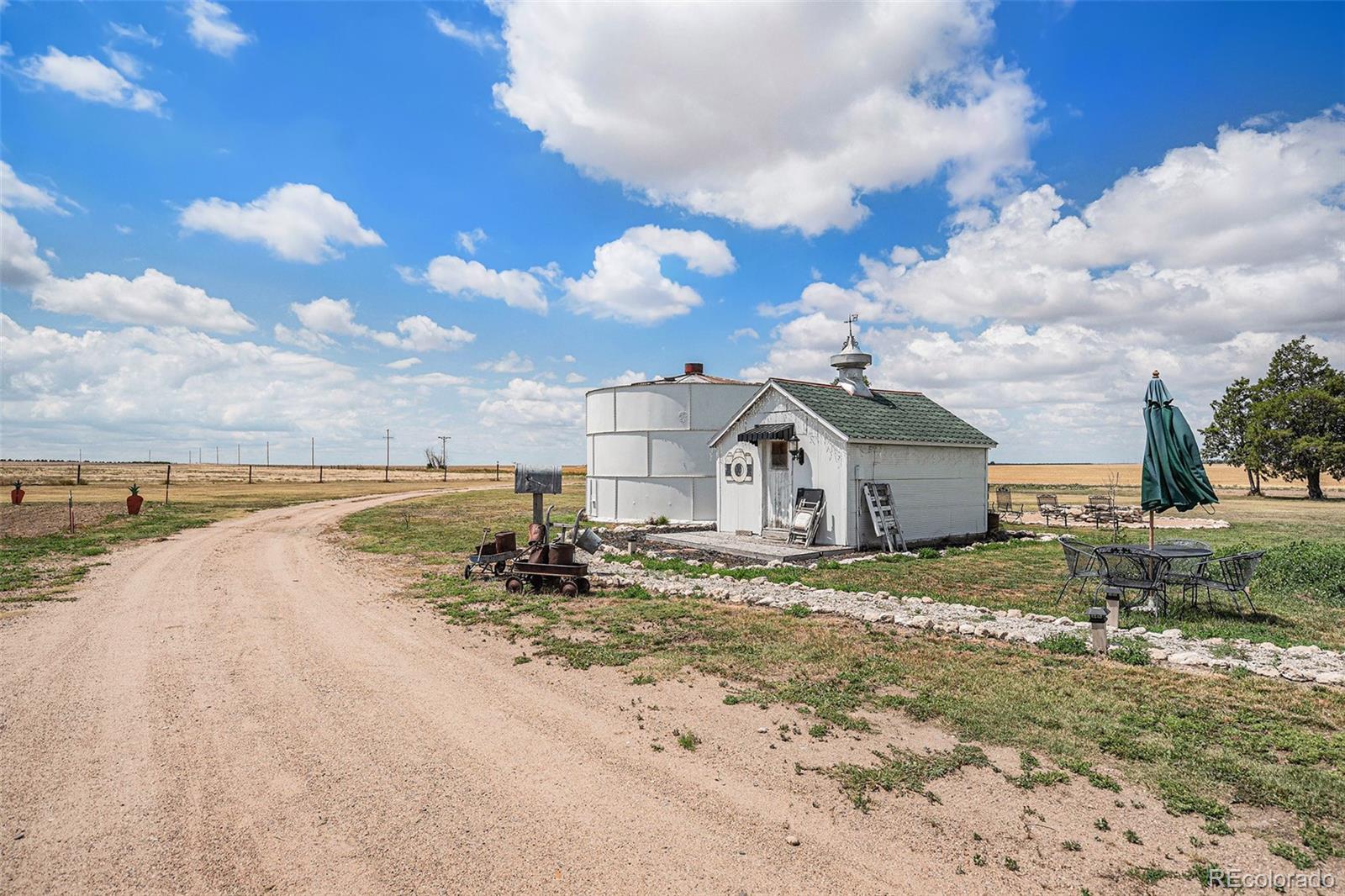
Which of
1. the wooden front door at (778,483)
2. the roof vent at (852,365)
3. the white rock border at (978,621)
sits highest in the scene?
the roof vent at (852,365)

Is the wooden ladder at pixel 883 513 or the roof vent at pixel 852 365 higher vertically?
the roof vent at pixel 852 365

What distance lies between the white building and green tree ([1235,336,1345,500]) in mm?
35794

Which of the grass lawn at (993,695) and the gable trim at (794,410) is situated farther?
the gable trim at (794,410)

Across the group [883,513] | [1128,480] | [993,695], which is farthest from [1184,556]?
[1128,480]

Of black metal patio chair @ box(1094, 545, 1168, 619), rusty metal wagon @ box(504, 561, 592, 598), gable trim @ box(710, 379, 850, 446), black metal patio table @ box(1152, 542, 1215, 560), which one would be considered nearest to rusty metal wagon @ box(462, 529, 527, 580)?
rusty metal wagon @ box(504, 561, 592, 598)

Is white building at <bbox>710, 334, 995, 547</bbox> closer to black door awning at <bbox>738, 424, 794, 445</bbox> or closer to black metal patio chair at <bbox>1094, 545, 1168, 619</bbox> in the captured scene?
black door awning at <bbox>738, 424, 794, 445</bbox>

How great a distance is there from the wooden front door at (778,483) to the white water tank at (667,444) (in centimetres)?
623

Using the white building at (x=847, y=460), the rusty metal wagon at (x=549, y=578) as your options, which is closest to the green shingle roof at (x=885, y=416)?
the white building at (x=847, y=460)

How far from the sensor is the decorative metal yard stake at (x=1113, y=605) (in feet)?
30.2

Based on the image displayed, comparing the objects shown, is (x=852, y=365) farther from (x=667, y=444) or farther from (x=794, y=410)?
(x=667, y=444)

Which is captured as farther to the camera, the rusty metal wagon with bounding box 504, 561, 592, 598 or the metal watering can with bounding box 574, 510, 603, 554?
the metal watering can with bounding box 574, 510, 603, 554

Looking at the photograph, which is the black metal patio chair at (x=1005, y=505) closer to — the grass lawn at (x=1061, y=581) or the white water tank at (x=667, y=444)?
the grass lawn at (x=1061, y=581)

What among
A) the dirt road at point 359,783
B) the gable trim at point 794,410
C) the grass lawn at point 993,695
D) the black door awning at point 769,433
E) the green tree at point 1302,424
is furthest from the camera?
the green tree at point 1302,424

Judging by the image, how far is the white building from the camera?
1775cm
